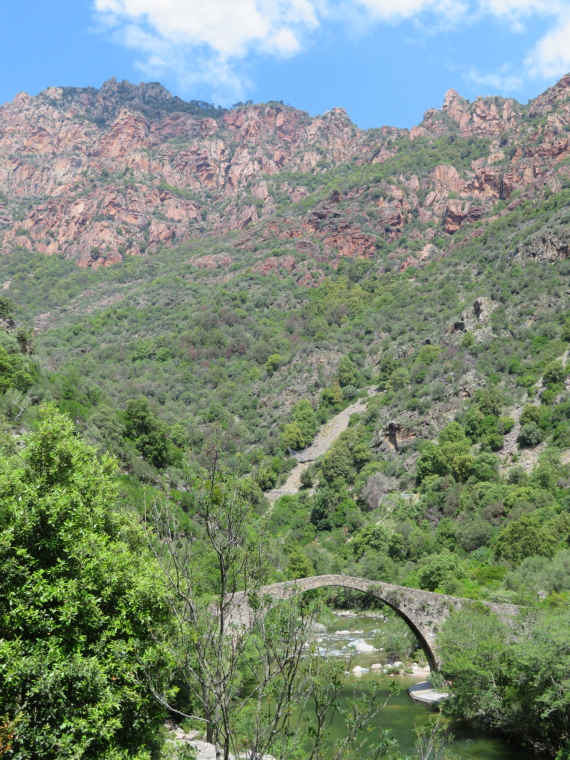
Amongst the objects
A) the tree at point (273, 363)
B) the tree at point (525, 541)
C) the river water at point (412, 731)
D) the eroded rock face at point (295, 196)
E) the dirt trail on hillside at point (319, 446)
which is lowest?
the river water at point (412, 731)

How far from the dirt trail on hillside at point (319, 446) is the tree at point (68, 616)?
2533 inches

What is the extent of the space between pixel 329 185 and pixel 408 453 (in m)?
118

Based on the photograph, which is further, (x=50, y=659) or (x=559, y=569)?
(x=559, y=569)

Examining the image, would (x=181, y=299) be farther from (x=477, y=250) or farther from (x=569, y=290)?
(x=569, y=290)

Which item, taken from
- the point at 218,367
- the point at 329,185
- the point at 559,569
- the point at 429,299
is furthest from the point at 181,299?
the point at 559,569

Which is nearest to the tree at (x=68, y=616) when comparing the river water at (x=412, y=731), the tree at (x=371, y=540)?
the river water at (x=412, y=731)

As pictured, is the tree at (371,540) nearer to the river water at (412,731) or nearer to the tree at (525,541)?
the tree at (525,541)

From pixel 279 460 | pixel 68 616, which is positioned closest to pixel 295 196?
pixel 279 460

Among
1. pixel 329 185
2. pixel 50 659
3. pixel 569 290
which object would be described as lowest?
pixel 50 659

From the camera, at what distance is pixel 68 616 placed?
30.3 feet

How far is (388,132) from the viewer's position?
199 m

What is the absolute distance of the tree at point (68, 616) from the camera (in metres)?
8.62

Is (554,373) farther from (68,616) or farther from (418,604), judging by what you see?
(68,616)

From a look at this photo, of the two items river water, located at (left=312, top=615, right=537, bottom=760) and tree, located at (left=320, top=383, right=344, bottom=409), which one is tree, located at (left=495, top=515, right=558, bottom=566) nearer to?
river water, located at (left=312, top=615, right=537, bottom=760)
